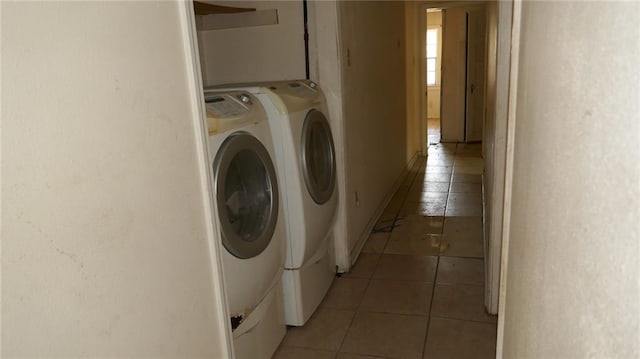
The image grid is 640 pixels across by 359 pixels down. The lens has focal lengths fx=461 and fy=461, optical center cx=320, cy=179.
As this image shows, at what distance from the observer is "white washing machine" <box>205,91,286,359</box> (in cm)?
144

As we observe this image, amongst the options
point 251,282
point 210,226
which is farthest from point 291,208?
point 210,226

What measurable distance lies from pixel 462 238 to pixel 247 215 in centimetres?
185

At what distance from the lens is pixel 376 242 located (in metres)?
3.07

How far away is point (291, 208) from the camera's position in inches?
76.5

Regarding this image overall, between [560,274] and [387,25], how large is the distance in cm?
337

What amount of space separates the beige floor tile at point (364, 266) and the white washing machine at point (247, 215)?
79 centimetres

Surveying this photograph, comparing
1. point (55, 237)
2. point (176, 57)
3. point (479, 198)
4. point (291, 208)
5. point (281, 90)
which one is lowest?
point (479, 198)

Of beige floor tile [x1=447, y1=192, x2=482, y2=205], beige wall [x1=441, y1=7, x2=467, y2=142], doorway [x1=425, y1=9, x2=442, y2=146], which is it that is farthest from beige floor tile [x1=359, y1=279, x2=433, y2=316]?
doorway [x1=425, y1=9, x2=442, y2=146]

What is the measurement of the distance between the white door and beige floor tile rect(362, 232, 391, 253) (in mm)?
3277

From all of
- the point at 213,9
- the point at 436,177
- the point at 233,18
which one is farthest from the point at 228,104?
the point at 436,177

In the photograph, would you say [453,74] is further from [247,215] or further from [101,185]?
[101,185]

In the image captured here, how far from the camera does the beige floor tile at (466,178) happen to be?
14.5ft

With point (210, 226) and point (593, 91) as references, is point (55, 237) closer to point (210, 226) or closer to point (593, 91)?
point (210, 226)

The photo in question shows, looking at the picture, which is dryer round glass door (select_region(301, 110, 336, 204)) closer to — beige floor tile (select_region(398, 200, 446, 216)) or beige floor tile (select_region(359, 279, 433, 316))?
beige floor tile (select_region(359, 279, 433, 316))
